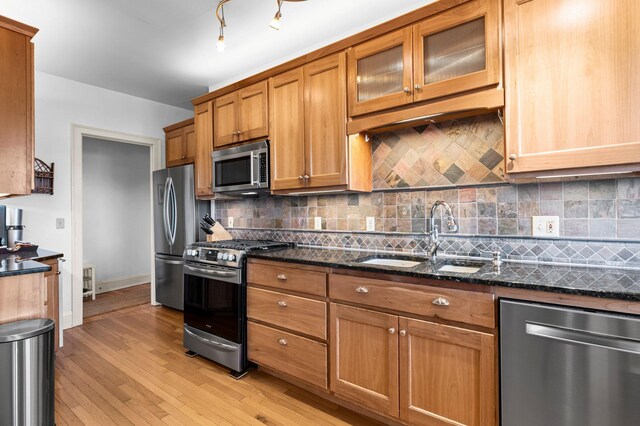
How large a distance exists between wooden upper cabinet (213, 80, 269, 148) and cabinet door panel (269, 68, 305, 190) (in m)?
0.11

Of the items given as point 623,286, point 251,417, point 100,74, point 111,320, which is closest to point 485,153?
point 623,286

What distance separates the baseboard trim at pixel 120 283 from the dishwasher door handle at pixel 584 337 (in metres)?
5.74

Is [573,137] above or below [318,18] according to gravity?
below

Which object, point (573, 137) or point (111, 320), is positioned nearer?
point (573, 137)

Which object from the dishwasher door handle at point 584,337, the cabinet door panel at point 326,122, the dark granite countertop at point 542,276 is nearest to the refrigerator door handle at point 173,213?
the cabinet door panel at point 326,122

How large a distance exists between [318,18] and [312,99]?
66 centimetres

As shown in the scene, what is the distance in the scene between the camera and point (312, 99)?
2531 millimetres

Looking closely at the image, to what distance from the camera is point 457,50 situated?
1881mm

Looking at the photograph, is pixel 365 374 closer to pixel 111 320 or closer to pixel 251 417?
pixel 251 417

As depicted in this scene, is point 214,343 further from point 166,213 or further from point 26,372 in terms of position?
point 166,213

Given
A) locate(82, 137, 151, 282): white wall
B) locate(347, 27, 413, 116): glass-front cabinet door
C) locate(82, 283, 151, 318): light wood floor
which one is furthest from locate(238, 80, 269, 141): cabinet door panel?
locate(82, 137, 151, 282): white wall

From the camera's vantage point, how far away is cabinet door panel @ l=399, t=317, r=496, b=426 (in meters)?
1.51

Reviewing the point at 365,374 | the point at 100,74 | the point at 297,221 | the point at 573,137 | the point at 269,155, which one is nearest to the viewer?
the point at 573,137

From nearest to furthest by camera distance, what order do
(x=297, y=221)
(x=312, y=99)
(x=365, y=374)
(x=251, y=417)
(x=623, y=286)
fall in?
(x=623, y=286), (x=365, y=374), (x=251, y=417), (x=312, y=99), (x=297, y=221)
